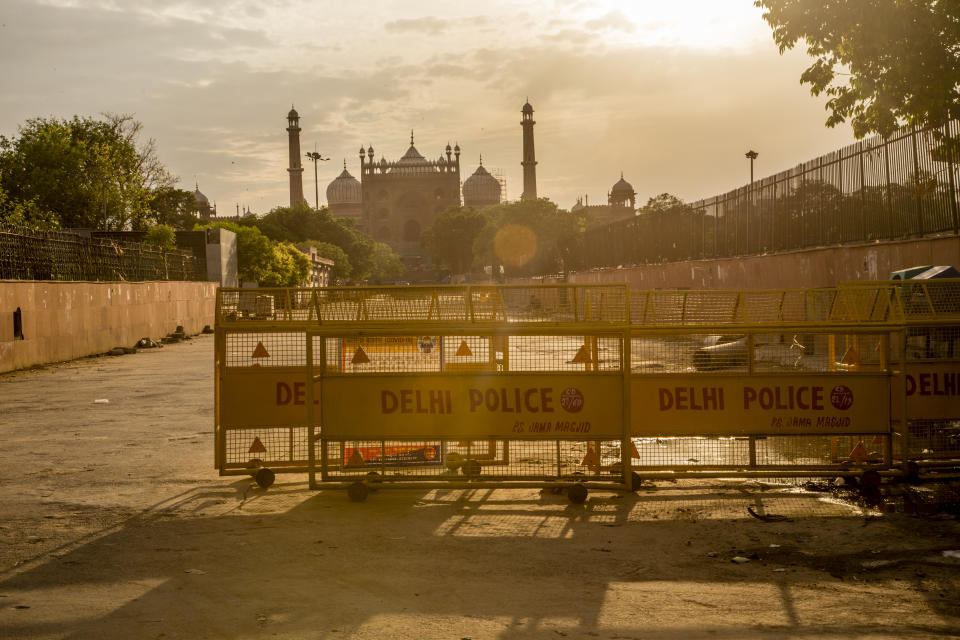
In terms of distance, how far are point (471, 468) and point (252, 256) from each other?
4858cm

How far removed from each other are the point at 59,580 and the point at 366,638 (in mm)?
2180

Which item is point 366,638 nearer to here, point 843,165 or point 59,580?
point 59,580

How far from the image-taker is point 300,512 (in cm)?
690

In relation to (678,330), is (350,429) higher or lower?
lower

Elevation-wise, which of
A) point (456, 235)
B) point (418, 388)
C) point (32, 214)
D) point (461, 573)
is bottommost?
point (461, 573)

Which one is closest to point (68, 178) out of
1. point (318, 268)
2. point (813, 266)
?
point (318, 268)

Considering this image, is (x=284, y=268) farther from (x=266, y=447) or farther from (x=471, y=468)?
(x=471, y=468)

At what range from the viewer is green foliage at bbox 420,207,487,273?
106 m

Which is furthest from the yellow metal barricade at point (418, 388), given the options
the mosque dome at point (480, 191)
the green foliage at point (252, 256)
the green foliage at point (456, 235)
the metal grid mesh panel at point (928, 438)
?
the mosque dome at point (480, 191)

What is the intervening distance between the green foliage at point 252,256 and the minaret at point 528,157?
79.9m

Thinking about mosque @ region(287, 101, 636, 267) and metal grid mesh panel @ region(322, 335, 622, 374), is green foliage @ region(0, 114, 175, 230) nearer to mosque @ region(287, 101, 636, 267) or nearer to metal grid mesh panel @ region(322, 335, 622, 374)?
metal grid mesh panel @ region(322, 335, 622, 374)

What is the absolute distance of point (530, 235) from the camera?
3263 inches

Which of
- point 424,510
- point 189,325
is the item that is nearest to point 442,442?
point 424,510

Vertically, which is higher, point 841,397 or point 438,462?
point 841,397
